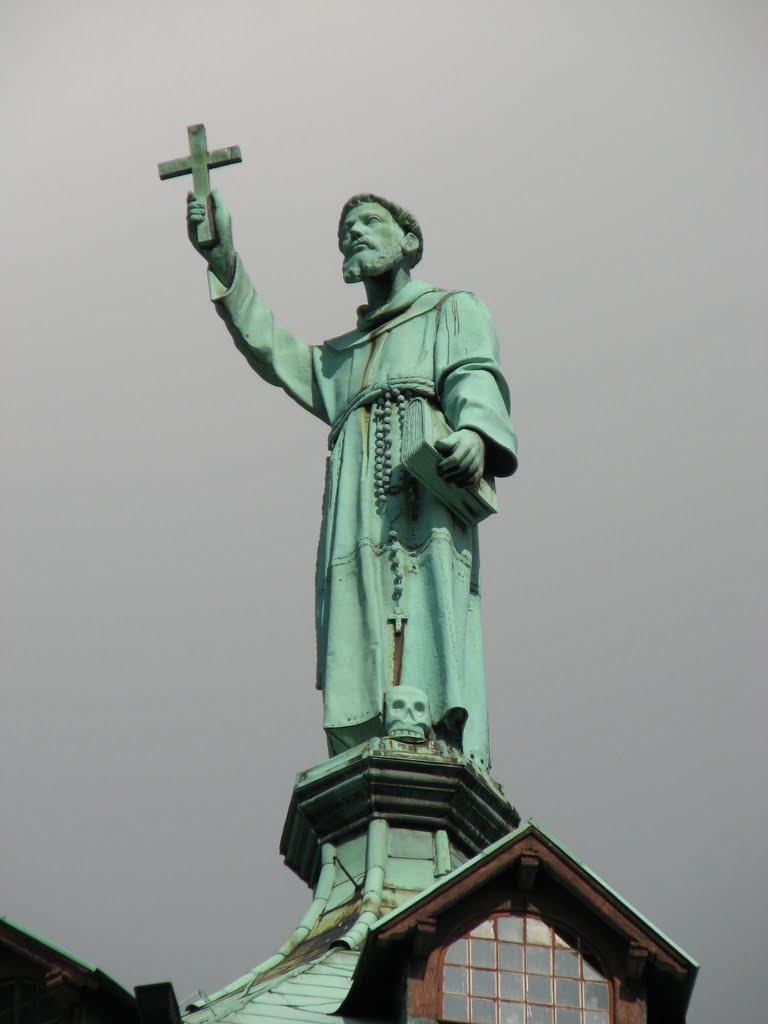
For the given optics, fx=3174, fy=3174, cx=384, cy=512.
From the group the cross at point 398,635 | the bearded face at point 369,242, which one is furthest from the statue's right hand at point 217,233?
the cross at point 398,635

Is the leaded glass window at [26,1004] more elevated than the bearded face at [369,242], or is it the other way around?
the bearded face at [369,242]

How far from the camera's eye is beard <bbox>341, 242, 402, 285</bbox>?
31281 millimetres

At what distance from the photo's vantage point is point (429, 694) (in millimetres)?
28781

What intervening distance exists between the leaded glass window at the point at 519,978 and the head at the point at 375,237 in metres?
9.59

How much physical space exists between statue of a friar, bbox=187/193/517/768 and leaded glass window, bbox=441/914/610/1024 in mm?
5324

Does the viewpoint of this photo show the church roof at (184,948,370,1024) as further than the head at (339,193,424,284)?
No

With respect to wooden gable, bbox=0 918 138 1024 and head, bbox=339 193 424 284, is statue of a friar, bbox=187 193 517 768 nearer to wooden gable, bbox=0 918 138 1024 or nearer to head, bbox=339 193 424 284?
head, bbox=339 193 424 284

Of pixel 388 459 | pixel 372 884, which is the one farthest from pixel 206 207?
pixel 372 884

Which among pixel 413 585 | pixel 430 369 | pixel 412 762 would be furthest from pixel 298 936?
pixel 430 369

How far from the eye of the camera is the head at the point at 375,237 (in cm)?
3133

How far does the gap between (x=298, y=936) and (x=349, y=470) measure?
5.04 metres

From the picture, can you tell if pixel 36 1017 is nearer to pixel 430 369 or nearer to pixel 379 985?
pixel 379 985

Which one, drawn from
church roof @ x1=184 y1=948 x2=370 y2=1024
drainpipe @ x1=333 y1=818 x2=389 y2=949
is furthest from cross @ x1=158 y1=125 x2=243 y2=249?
church roof @ x1=184 y1=948 x2=370 y2=1024

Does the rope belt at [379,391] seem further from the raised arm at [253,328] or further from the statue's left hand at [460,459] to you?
the statue's left hand at [460,459]
